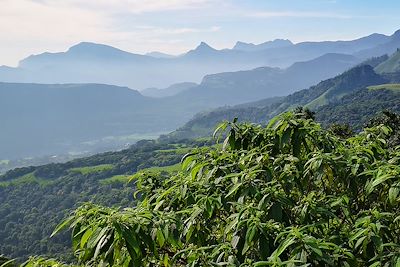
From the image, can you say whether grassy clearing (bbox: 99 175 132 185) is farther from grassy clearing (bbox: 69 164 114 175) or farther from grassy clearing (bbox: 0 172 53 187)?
grassy clearing (bbox: 0 172 53 187)

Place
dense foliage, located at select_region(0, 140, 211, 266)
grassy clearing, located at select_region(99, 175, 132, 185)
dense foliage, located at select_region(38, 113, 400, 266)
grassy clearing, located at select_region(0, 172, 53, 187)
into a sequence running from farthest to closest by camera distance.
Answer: grassy clearing, located at select_region(0, 172, 53, 187)
grassy clearing, located at select_region(99, 175, 132, 185)
dense foliage, located at select_region(0, 140, 211, 266)
dense foliage, located at select_region(38, 113, 400, 266)

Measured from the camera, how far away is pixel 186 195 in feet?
12.4

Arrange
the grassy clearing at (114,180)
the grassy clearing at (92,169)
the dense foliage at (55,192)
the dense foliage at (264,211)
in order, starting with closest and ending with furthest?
the dense foliage at (264,211), the dense foliage at (55,192), the grassy clearing at (114,180), the grassy clearing at (92,169)

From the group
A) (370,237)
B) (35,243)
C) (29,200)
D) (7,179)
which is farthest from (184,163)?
(7,179)

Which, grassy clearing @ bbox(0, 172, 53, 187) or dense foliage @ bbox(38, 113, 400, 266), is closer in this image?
dense foliage @ bbox(38, 113, 400, 266)

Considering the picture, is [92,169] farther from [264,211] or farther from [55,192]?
[264,211]

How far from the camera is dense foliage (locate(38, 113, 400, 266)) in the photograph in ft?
9.14

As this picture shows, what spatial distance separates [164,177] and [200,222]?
4.79 ft

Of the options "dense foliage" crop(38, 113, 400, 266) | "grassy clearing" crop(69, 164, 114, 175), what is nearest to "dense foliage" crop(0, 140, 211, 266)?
"grassy clearing" crop(69, 164, 114, 175)

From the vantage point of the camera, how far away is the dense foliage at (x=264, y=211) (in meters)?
2.79

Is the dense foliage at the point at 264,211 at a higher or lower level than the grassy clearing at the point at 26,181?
higher

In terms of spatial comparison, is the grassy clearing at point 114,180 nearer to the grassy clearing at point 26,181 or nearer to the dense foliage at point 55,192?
the dense foliage at point 55,192

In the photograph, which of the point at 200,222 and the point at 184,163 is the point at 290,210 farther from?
the point at 184,163

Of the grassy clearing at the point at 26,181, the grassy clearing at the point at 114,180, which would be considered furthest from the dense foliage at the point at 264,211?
the grassy clearing at the point at 26,181
